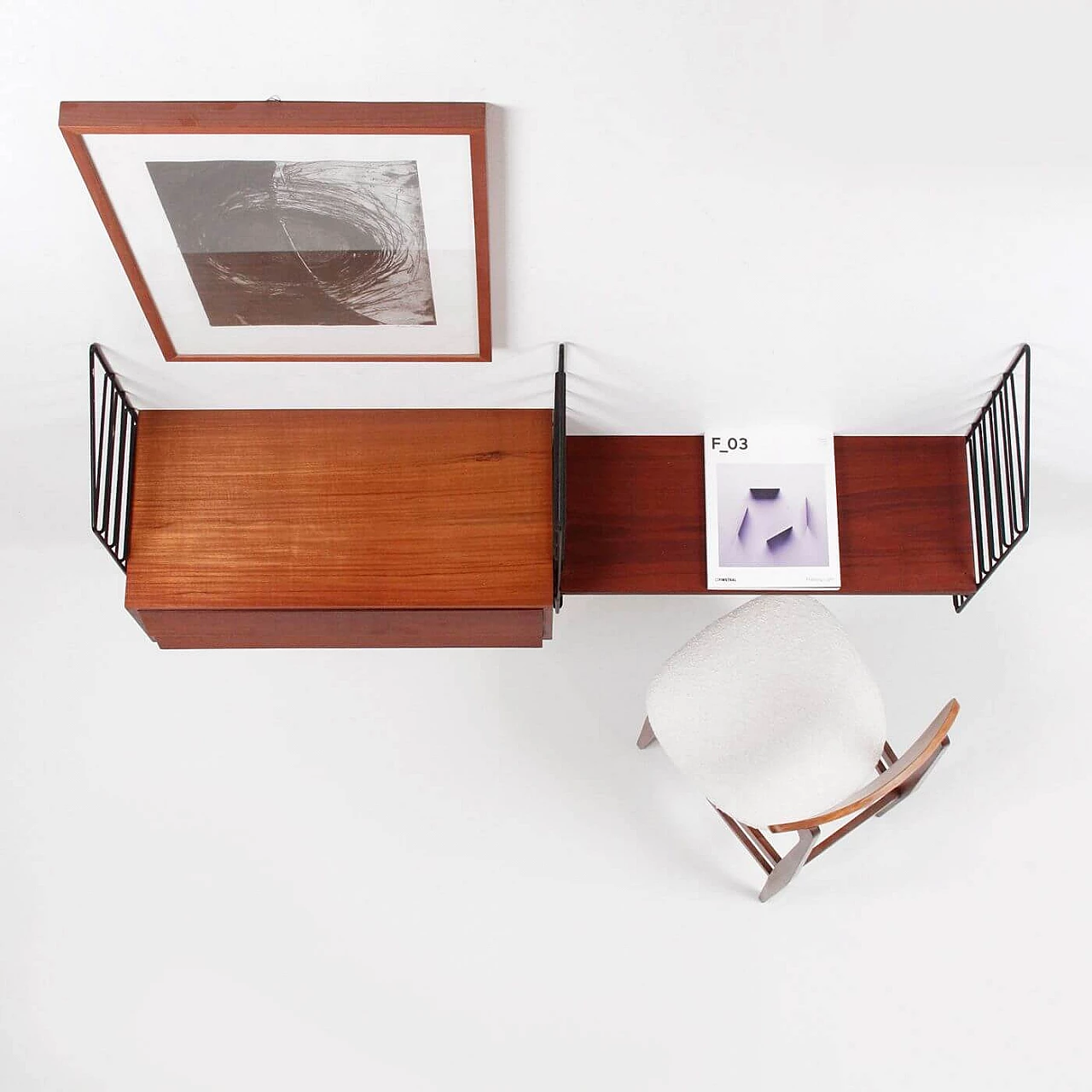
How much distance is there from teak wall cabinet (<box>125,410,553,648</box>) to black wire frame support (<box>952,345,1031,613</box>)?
812mm

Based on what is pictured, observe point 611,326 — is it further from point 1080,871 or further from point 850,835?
point 1080,871

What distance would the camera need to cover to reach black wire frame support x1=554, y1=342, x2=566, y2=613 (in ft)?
5.96

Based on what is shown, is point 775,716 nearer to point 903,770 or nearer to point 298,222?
point 903,770

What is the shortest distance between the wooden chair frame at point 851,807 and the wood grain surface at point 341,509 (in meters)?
0.54

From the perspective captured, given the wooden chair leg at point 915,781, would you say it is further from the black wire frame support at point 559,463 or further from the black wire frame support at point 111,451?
the black wire frame support at point 111,451

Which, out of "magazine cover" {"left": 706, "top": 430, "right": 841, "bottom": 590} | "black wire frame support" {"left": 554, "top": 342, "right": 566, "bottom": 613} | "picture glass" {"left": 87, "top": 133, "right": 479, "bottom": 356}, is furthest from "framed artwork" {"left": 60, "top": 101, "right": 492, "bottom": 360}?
"magazine cover" {"left": 706, "top": 430, "right": 841, "bottom": 590}

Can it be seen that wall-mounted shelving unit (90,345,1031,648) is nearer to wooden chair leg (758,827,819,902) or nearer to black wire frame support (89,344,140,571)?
black wire frame support (89,344,140,571)

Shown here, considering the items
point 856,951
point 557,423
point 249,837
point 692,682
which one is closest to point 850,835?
point 856,951

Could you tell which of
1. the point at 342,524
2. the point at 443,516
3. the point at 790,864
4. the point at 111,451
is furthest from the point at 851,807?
the point at 111,451

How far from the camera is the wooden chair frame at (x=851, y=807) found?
169 cm

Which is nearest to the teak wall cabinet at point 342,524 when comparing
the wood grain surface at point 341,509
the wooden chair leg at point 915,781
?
the wood grain surface at point 341,509

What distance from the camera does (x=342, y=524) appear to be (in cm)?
197

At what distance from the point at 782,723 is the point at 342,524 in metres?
0.86

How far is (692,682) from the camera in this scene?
1831 mm
